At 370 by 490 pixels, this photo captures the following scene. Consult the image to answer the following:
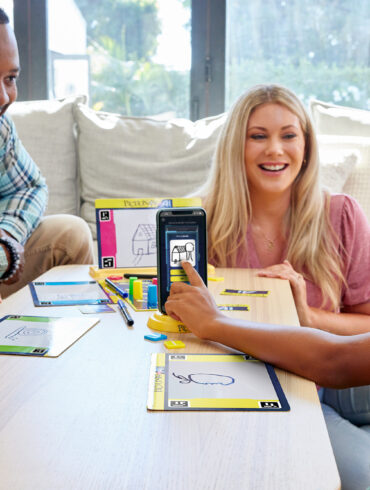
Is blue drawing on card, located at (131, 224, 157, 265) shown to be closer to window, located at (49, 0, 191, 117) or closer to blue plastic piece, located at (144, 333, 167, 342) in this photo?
blue plastic piece, located at (144, 333, 167, 342)

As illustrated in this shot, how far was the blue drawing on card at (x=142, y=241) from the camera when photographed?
1.39 metres

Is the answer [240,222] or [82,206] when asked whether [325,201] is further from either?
[82,206]

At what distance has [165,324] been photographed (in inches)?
36.7

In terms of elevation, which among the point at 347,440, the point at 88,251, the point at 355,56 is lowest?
the point at 347,440

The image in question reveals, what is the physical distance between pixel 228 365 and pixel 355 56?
8.40 feet

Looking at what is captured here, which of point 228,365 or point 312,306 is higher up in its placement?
point 228,365

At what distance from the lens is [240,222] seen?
1629 mm

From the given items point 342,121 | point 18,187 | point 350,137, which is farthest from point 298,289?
point 342,121

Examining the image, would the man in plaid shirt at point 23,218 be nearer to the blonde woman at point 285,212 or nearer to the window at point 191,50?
the blonde woman at point 285,212

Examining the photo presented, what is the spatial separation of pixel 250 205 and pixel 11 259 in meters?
0.69

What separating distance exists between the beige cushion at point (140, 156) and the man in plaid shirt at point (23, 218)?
1.96 ft

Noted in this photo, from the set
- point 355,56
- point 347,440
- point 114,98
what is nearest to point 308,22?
point 355,56

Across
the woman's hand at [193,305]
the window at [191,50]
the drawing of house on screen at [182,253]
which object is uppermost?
the window at [191,50]

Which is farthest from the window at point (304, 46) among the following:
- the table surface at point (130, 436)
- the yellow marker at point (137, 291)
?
the table surface at point (130, 436)
